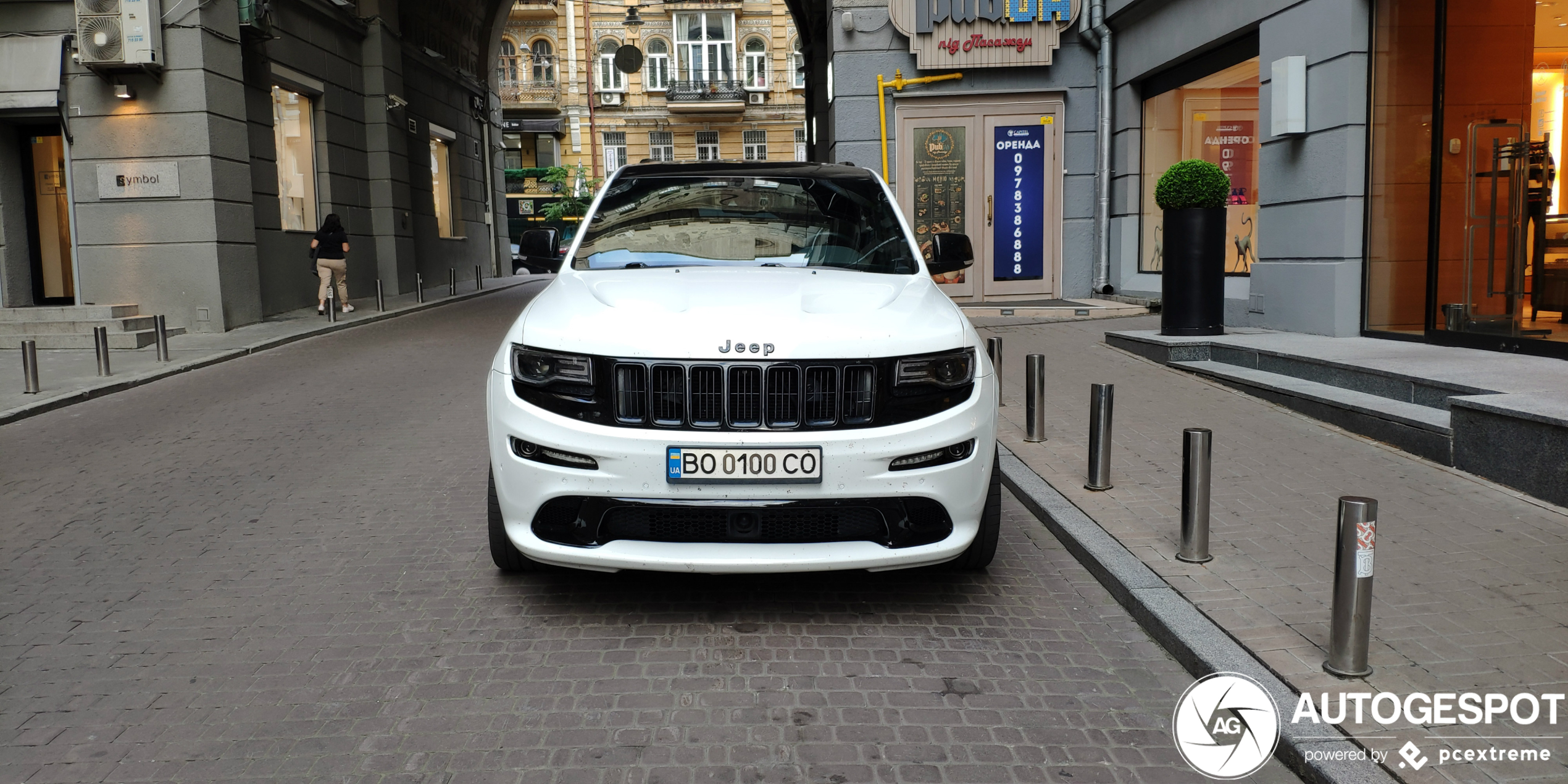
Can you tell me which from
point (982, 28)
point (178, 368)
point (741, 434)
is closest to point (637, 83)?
Result: point (982, 28)

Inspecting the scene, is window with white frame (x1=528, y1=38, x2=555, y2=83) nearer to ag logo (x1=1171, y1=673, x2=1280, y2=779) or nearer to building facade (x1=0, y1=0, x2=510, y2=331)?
building facade (x1=0, y1=0, x2=510, y2=331)

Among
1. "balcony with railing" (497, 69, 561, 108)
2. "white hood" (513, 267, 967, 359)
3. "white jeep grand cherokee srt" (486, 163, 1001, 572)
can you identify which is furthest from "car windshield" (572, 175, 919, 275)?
"balcony with railing" (497, 69, 561, 108)

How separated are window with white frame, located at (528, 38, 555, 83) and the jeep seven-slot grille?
48145 millimetres

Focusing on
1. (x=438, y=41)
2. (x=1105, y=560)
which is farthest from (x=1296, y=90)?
(x=438, y=41)

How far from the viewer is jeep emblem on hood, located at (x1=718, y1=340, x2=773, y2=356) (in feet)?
12.8

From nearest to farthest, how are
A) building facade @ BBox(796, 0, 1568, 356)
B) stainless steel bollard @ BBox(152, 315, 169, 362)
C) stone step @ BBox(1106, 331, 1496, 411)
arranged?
stone step @ BBox(1106, 331, 1496, 411), building facade @ BBox(796, 0, 1568, 356), stainless steel bollard @ BBox(152, 315, 169, 362)

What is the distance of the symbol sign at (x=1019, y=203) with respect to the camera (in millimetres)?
17547

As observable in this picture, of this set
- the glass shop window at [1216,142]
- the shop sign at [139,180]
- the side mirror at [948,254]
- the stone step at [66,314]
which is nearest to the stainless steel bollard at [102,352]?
the stone step at [66,314]

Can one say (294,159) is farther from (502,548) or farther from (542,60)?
(542,60)

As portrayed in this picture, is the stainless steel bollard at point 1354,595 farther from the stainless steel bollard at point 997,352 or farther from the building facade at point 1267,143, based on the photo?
the building facade at point 1267,143

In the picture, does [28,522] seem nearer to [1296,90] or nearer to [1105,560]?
[1105,560]

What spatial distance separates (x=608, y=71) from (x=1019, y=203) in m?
35.2

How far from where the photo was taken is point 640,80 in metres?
48.7

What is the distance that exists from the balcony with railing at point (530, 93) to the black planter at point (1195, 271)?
41.9m
